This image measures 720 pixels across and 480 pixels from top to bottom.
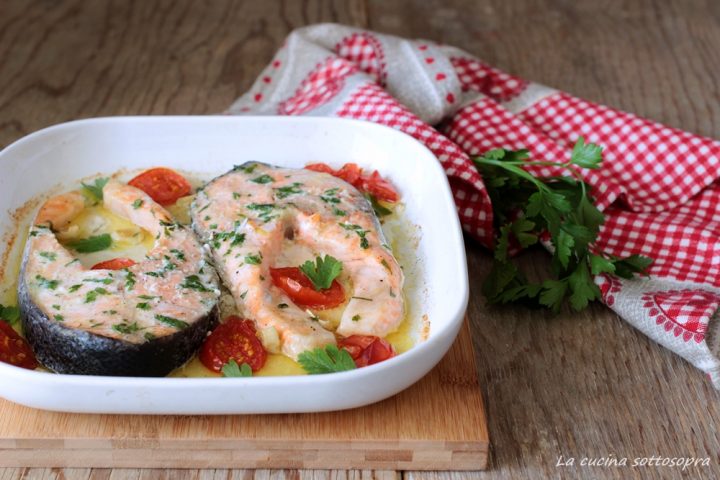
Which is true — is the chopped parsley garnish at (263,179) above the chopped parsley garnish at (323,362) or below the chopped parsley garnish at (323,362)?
below

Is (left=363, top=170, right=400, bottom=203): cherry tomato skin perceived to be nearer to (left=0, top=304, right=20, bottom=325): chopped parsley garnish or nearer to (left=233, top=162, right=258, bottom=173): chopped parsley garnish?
(left=233, top=162, right=258, bottom=173): chopped parsley garnish

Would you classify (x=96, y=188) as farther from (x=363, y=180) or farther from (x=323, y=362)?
(x=323, y=362)

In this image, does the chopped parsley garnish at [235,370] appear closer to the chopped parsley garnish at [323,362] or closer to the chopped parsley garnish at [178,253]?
the chopped parsley garnish at [323,362]

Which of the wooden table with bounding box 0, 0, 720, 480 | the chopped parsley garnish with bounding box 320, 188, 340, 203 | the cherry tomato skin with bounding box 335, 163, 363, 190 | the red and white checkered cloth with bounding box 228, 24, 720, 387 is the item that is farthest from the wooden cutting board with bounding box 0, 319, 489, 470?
the cherry tomato skin with bounding box 335, 163, 363, 190

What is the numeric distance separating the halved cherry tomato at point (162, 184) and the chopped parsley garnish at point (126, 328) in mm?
922

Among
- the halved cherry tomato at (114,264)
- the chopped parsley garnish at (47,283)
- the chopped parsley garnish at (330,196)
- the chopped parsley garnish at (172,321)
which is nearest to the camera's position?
the chopped parsley garnish at (172,321)

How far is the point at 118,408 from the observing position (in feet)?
8.32

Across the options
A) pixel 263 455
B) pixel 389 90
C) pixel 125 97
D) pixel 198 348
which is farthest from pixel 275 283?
pixel 125 97

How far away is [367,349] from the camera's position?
2.84 meters

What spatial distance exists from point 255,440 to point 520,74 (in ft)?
10.1

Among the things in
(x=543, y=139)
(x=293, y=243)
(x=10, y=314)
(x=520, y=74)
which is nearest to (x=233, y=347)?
(x=293, y=243)

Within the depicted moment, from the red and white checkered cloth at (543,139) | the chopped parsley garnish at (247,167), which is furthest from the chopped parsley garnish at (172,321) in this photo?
the red and white checkered cloth at (543,139)

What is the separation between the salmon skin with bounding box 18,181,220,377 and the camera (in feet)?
8.63

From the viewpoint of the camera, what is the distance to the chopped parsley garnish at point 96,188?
3.59m
